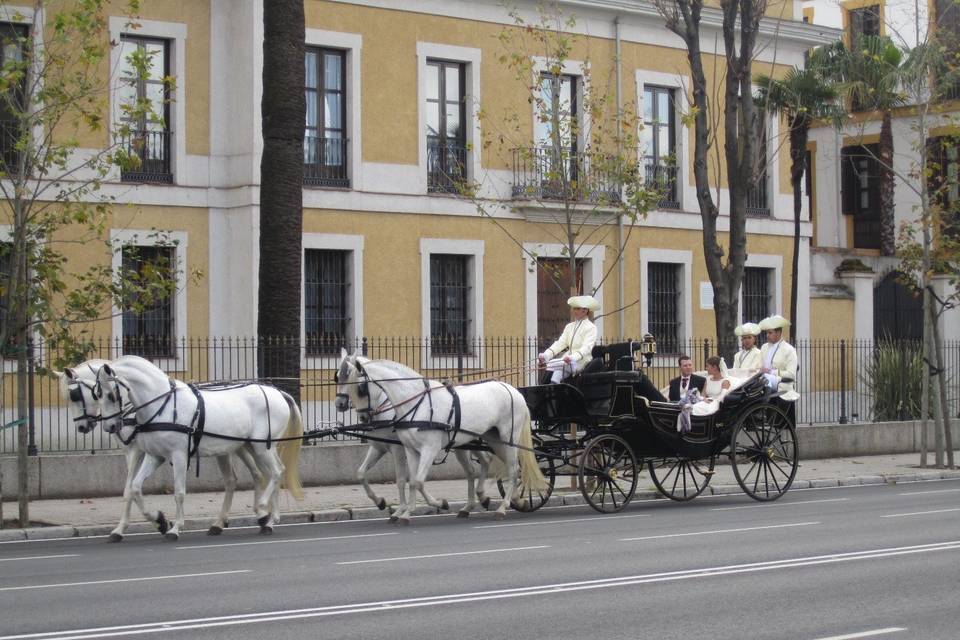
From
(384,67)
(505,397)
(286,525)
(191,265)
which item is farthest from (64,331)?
(384,67)

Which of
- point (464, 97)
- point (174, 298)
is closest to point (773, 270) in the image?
point (464, 97)

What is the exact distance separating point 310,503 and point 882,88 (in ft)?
89.4

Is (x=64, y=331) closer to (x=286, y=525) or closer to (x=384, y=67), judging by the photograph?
(x=286, y=525)

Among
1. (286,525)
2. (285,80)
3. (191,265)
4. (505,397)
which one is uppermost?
(285,80)

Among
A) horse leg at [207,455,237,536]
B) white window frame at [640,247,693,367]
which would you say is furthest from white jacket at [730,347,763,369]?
white window frame at [640,247,693,367]

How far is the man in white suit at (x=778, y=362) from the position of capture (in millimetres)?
20750

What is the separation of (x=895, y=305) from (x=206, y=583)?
32.1 meters

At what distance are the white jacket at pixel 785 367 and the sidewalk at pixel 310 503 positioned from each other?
8.15ft

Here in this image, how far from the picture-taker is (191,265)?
29.1 m

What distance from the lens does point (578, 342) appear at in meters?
19.2

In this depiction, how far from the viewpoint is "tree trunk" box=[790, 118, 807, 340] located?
37.9 metres

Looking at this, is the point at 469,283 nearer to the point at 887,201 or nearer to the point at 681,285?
the point at 681,285

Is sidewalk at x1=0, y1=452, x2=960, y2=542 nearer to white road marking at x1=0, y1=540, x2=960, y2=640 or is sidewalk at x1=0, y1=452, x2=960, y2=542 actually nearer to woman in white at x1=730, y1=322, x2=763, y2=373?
woman in white at x1=730, y1=322, x2=763, y2=373

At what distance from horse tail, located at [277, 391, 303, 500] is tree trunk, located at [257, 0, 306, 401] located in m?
4.91
